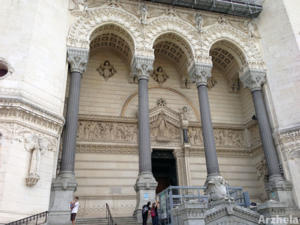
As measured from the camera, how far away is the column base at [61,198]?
11.9 meters

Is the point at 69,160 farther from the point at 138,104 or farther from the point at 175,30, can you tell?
the point at 175,30

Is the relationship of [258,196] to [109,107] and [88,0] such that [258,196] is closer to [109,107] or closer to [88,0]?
[109,107]

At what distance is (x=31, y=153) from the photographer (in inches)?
471

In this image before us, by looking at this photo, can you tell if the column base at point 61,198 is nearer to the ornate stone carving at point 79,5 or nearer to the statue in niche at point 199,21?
the ornate stone carving at point 79,5

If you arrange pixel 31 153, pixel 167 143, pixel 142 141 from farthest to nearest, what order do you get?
pixel 167 143, pixel 142 141, pixel 31 153

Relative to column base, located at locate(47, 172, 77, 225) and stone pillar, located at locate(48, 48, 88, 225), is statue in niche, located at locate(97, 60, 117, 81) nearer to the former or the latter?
stone pillar, located at locate(48, 48, 88, 225)

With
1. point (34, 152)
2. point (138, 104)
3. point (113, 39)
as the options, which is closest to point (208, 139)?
point (138, 104)

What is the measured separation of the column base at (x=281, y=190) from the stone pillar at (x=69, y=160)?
10.3m

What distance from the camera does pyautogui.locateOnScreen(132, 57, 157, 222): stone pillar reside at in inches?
520

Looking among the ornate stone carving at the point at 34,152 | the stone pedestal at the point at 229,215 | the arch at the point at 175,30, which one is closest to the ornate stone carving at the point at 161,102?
Answer: the arch at the point at 175,30

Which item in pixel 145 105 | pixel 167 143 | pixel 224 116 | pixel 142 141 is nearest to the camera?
pixel 142 141

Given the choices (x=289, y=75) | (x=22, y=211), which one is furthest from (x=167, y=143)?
(x=22, y=211)

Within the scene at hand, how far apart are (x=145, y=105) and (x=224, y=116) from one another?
25.2ft

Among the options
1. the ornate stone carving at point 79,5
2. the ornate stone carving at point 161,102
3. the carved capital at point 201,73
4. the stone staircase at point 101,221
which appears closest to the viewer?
the stone staircase at point 101,221
